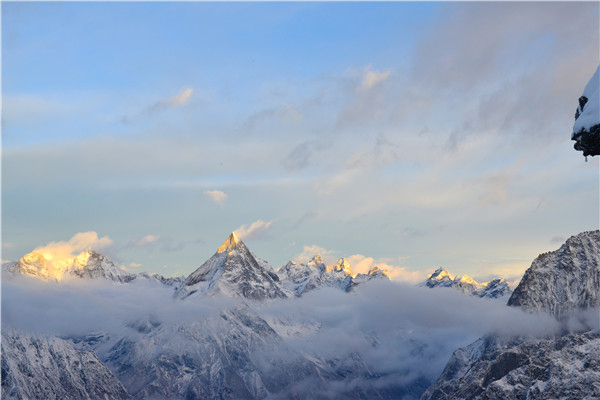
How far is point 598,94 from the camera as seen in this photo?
2016 inches

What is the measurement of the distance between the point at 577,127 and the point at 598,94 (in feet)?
8.57

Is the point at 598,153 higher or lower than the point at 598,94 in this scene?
lower

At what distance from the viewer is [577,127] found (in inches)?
2062

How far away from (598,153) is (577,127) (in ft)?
9.52

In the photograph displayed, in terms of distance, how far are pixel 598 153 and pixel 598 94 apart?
15.2 ft

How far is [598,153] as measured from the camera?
53.7 meters
